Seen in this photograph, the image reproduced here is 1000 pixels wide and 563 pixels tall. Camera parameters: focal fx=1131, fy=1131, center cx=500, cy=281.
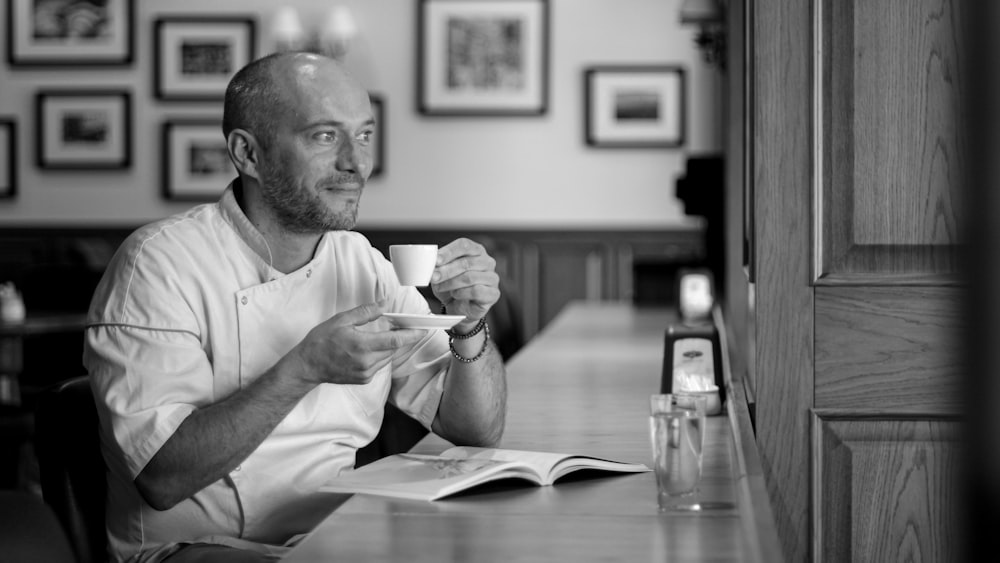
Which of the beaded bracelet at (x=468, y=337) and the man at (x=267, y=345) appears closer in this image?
the man at (x=267, y=345)

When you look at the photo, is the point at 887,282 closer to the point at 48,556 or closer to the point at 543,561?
the point at 543,561

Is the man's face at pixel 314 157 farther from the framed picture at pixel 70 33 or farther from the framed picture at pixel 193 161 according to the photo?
the framed picture at pixel 70 33

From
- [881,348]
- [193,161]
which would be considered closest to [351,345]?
[881,348]

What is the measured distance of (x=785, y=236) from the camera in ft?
6.13

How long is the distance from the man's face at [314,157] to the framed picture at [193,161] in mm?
5759

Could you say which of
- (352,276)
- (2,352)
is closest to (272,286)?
(352,276)

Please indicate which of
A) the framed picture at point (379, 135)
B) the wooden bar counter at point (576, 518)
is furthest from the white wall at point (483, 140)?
the wooden bar counter at point (576, 518)

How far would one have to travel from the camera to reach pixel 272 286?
182 cm

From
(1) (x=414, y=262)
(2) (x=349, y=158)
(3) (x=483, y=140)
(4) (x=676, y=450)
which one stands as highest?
(3) (x=483, y=140)

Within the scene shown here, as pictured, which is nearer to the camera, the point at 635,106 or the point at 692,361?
the point at 692,361

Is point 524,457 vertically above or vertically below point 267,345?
below

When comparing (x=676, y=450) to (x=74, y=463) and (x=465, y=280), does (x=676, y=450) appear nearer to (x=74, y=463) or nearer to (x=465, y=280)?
(x=465, y=280)

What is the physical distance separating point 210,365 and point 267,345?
0.09 m

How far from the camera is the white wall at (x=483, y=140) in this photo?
288 inches
